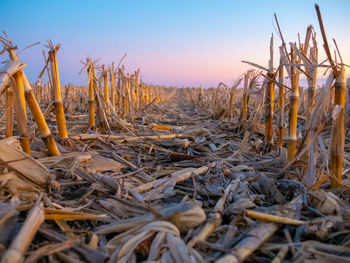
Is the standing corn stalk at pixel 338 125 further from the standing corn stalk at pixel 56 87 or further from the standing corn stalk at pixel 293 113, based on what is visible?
the standing corn stalk at pixel 56 87

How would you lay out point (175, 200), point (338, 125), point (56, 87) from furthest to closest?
point (56, 87)
point (175, 200)
point (338, 125)

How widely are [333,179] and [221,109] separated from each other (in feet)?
16.4

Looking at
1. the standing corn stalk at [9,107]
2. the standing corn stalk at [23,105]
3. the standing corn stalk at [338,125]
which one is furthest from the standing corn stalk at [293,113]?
the standing corn stalk at [9,107]

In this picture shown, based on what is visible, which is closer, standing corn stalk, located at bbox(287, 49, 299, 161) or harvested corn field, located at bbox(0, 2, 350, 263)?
harvested corn field, located at bbox(0, 2, 350, 263)

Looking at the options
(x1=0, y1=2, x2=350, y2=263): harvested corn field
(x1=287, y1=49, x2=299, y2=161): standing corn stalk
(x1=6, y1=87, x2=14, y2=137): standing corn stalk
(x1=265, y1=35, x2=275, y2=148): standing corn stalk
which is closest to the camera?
(x1=0, y1=2, x2=350, y2=263): harvested corn field

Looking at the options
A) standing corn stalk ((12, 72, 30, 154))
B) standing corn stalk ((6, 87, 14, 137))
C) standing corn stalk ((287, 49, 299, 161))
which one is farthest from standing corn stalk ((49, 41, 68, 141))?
standing corn stalk ((287, 49, 299, 161))

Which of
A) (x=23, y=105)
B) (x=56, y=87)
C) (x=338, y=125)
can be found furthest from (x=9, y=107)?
(x=338, y=125)

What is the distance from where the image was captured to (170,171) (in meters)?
2.74

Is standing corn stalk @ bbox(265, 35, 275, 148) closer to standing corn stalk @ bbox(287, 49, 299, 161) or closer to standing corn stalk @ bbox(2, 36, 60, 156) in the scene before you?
standing corn stalk @ bbox(287, 49, 299, 161)

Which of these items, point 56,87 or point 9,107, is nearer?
point 9,107

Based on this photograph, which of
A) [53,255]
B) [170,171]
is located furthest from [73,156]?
[53,255]

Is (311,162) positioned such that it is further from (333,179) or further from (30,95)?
(30,95)

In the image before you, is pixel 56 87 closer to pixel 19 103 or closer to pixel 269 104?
pixel 19 103

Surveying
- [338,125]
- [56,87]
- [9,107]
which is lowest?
[338,125]
